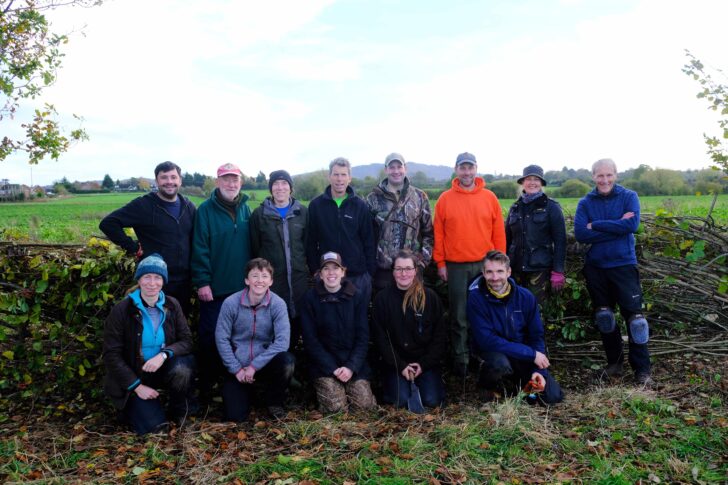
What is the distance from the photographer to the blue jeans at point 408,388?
5.20 metres

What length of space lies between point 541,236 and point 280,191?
2.87 meters

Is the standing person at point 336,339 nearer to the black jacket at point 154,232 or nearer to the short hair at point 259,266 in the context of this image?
the short hair at point 259,266

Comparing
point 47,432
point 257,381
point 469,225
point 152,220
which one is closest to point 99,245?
point 152,220

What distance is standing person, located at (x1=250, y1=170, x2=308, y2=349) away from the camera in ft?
17.3

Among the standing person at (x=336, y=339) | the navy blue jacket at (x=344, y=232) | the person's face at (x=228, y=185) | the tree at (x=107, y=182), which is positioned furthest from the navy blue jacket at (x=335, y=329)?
the tree at (x=107, y=182)

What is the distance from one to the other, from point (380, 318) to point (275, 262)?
48.8 inches

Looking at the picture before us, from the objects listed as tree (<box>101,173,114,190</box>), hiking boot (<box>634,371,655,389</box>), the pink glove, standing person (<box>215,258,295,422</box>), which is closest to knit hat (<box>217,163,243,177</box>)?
standing person (<box>215,258,295,422</box>)

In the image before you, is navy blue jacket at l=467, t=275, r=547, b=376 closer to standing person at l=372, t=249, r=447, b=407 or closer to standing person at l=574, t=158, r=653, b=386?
standing person at l=372, t=249, r=447, b=407

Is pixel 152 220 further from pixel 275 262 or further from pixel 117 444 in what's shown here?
pixel 117 444

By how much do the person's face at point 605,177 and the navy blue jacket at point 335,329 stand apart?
9.35ft

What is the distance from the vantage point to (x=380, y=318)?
210 inches

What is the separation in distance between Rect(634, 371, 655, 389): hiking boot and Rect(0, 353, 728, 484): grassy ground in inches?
7.7

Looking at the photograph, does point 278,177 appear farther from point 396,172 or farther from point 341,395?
point 341,395

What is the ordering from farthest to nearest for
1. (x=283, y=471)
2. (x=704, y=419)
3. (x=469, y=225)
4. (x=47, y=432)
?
(x=469, y=225), (x=47, y=432), (x=704, y=419), (x=283, y=471)
